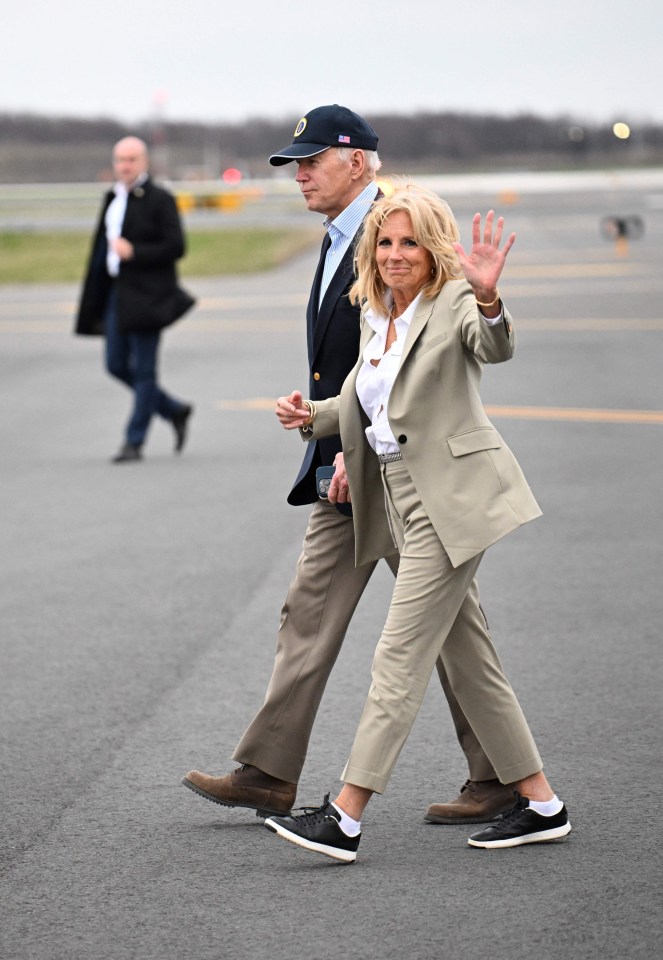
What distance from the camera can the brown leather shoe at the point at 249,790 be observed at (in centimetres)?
452

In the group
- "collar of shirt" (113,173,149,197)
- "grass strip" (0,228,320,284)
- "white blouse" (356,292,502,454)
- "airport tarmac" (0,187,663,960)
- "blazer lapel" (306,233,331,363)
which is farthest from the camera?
"grass strip" (0,228,320,284)

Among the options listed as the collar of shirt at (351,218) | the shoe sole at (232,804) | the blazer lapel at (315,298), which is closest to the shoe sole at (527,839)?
the shoe sole at (232,804)

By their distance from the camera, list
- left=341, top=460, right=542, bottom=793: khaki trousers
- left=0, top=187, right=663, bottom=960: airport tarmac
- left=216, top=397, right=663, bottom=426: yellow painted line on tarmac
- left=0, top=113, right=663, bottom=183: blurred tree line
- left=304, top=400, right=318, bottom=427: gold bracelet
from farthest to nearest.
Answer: left=0, top=113, right=663, bottom=183: blurred tree line, left=216, top=397, right=663, bottom=426: yellow painted line on tarmac, left=304, top=400, right=318, bottom=427: gold bracelet, left=341, top=460, right=542, bottom=793: khaki trousers, left=0, top=187, right=663, bottom=960: airport tarmac

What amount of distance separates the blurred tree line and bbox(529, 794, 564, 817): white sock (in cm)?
12548

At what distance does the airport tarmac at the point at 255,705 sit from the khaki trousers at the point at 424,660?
0.29 meters

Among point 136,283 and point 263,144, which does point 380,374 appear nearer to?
point 136,283

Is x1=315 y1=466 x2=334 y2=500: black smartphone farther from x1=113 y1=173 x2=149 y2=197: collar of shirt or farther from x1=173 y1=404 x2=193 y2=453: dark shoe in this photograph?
x1=173 y1=404 x2=193 y2=453: dark shoe

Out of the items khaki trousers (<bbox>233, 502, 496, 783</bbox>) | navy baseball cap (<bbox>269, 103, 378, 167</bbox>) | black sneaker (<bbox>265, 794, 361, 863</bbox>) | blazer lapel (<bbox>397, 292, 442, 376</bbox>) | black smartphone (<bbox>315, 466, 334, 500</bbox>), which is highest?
navy baseball cap (<bbox>269, 103, 378, 167</bbox>)

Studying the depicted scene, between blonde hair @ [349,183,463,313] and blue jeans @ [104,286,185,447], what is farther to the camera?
blue jeans @ [104,286,185,447]

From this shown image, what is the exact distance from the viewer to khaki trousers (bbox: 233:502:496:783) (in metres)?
4.52

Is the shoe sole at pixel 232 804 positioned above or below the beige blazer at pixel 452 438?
below

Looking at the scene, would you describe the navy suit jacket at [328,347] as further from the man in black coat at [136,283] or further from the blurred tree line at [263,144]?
the blurred tree line at [263,144]

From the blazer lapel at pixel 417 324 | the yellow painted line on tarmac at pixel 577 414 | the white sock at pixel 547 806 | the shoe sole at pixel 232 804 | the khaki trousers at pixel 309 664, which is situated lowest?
the yellow painted line on tarmac at pixel 577 414

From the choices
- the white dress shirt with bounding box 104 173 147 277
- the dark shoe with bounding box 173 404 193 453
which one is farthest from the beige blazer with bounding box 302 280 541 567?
the dark shoe with bounding box 173 404 193 453
